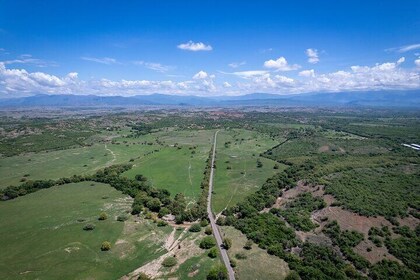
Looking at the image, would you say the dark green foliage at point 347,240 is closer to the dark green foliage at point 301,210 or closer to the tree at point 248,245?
the dark green foliage at point 301,210

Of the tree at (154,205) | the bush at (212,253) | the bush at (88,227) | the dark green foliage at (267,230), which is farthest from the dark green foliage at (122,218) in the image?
the dark green foliage at (267,230)

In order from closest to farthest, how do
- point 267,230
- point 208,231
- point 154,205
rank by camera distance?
point 208,231 < point 267,230 < point 154,205

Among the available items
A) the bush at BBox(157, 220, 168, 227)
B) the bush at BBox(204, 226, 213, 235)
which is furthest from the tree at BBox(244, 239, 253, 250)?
the bush at BBox(157, 220, 168, 227)

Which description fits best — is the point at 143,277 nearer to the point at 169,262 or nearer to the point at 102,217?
the point at 169,262

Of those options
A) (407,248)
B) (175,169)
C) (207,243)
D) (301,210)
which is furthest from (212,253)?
(175,169)

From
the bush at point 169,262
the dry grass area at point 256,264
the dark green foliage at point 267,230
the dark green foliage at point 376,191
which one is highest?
the dark green foliage at point 376,191

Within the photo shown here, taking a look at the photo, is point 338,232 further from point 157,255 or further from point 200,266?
point 157,255

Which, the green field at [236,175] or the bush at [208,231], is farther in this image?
the green field at [236,175]
